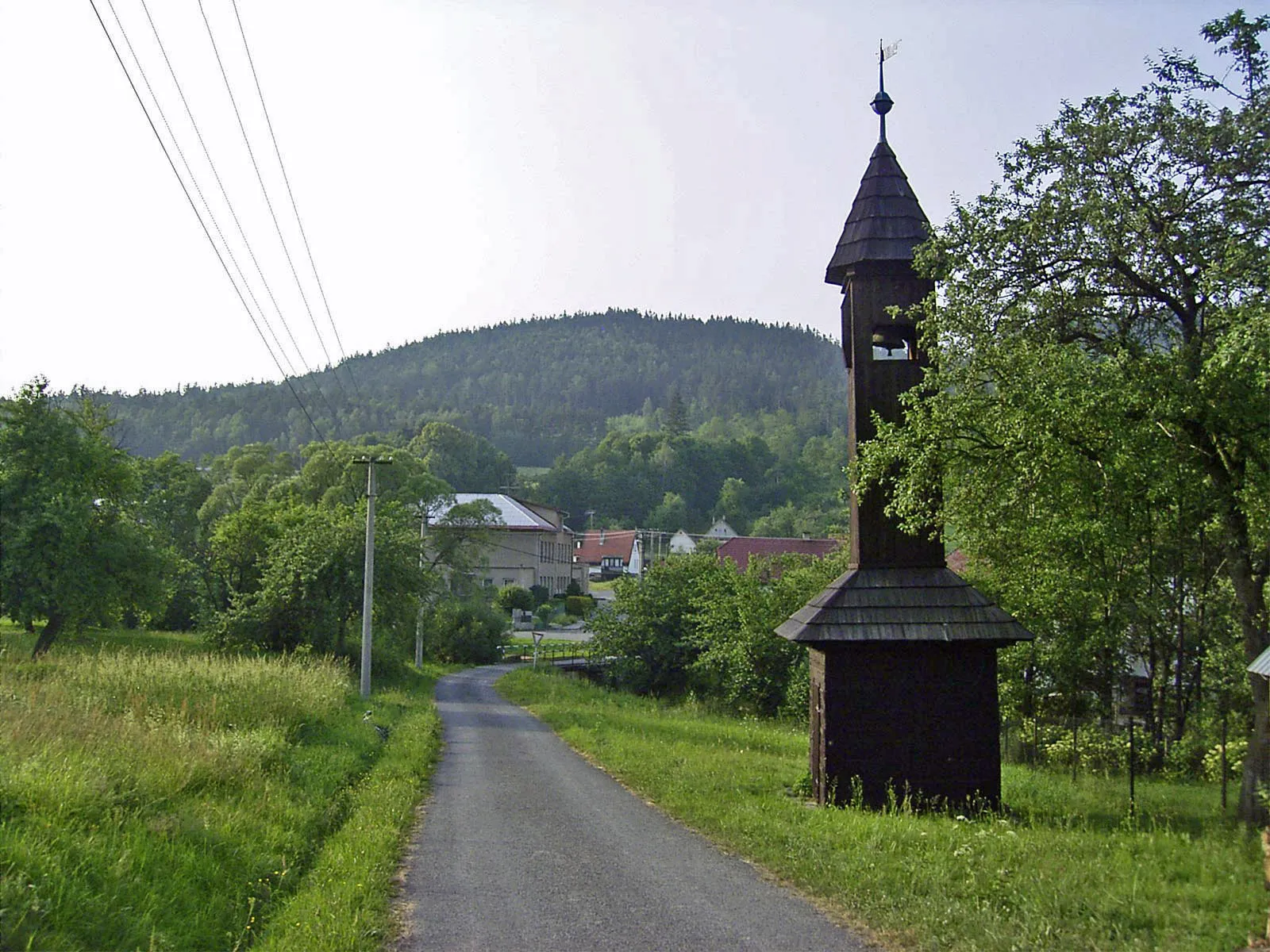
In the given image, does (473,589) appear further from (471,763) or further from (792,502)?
(792,502)

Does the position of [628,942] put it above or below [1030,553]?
below

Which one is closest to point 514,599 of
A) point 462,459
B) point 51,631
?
point 462,459

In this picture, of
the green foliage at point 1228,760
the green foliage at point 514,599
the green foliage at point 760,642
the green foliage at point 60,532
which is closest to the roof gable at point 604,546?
the green foliage at point 514,599

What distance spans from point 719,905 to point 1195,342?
28.8 ft

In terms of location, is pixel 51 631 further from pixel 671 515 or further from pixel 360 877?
pixel 671 515

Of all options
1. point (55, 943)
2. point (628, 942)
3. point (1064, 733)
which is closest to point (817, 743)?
point (628, 942)

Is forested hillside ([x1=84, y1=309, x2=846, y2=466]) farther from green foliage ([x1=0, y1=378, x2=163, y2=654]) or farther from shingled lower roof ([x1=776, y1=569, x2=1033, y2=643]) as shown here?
shingled lower roof ([x1=776, y1=569, x2=1033, y2=643])

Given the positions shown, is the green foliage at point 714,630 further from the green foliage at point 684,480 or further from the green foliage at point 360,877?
the green foliage at point 684,480

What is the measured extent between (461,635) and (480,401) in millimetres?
124505

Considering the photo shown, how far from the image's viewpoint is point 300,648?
112 feet

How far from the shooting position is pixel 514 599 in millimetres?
71375

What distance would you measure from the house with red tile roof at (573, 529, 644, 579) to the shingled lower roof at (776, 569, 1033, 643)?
8069cm

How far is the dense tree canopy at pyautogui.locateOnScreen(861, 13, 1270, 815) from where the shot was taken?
452 inches

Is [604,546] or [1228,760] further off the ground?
[604,546]
